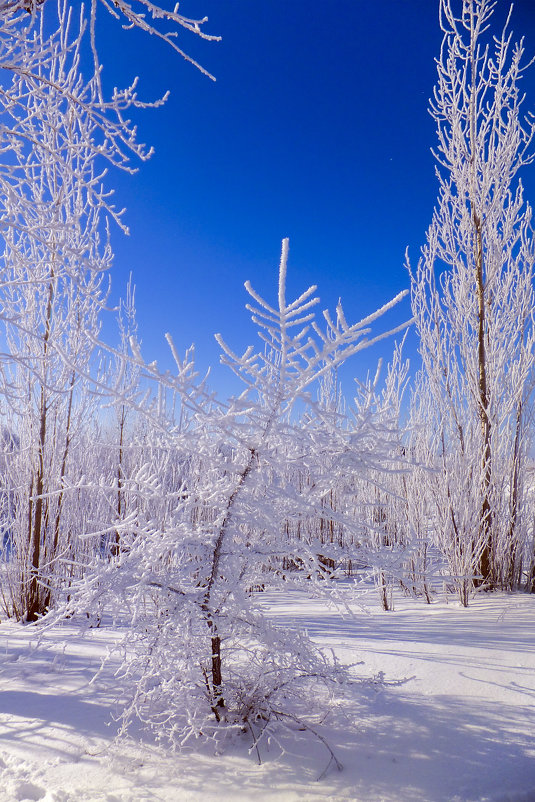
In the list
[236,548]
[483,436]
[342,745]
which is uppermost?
[483,436]

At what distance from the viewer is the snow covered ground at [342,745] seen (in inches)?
52.0

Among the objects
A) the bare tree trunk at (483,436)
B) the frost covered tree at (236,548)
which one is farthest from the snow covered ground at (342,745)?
the bare tree trunk at (483,436)

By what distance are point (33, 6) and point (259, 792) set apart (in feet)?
7.53

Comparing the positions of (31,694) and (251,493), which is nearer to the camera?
(251,493)

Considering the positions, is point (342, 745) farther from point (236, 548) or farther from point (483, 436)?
point (483, 436)

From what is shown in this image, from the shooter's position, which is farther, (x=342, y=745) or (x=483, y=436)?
(x=483, y=436)

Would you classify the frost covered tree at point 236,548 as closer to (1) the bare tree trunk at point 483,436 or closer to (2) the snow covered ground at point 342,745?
(2) the snow covered ground at point 342,745

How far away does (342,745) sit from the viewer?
152 centimetres


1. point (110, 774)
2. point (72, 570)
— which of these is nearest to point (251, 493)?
point (110, 774)

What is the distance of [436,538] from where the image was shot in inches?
166

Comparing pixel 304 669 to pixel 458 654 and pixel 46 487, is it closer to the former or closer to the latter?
pixel 458 654

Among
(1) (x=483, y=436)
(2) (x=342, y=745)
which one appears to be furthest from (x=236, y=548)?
(1) (x=483, y=436)

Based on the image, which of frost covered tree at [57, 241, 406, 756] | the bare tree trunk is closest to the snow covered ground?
frost covered tree at [57, 241, 406, 756]

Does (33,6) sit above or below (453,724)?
above
